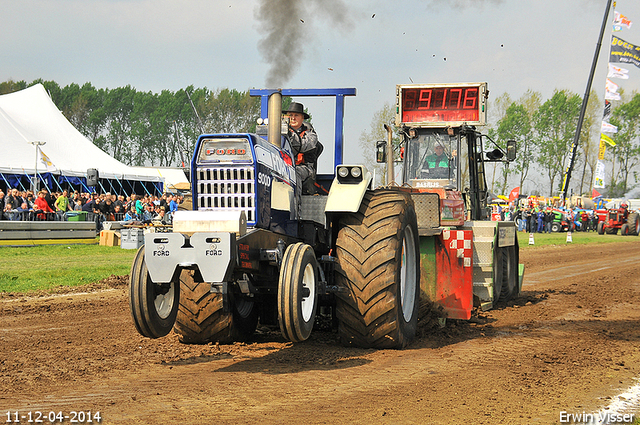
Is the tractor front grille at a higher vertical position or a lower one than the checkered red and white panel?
higher

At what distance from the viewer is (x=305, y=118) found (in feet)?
22.2

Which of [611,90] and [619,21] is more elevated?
[619,21]

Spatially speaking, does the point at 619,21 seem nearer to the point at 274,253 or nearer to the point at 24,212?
the point at 24,212

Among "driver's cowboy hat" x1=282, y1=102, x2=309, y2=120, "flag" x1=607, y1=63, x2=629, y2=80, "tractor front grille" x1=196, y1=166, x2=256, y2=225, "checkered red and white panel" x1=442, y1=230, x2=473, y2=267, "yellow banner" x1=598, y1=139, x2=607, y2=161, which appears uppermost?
"flag" x1=607, y1=63, x2=629, y2=80

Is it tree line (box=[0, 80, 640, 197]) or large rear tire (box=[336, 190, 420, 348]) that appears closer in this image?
large rear tire (box=[336, 190, 420, 348])

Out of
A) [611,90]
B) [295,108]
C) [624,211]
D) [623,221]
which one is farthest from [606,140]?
[295,108]

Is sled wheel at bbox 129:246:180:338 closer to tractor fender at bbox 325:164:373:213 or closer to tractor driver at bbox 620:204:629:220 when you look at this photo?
tractor fender at bbox 325:164:373:213

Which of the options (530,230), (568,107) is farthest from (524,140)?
(530,230)

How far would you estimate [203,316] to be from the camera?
5953 mm

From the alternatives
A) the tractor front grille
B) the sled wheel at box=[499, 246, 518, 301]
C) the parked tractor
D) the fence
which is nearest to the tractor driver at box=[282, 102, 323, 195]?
the parked tractor

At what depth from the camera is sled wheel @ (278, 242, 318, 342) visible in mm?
4754

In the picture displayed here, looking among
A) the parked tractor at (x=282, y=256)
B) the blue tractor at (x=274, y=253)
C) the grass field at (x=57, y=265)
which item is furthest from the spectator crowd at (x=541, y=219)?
the blue tractor at (x=274, y=253)

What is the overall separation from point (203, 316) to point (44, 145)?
79.5 feet

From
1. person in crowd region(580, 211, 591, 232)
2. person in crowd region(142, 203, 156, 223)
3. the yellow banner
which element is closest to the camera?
person in crowd region(142, 203, 156, 223)
